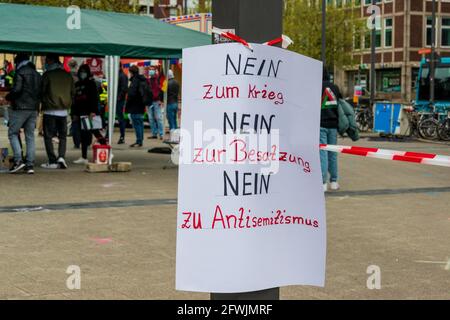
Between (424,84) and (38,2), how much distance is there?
899 inches

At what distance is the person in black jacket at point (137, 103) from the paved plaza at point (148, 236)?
20.0ft

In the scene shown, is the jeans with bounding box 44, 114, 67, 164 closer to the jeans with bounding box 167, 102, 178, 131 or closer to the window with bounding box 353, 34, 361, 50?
the jeans with bounding box 167, 102, 178, 131

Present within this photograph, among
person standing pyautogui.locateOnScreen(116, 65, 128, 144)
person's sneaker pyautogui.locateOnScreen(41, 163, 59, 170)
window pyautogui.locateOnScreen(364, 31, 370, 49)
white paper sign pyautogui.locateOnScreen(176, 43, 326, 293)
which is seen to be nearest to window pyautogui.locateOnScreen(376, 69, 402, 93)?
window pyautogui.locateOnScreen(364, 31, 370, 49)

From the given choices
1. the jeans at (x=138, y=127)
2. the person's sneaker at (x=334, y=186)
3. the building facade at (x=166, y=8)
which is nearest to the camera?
the person's sneaker at (x=334, y=186)

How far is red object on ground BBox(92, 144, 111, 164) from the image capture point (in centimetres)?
1509

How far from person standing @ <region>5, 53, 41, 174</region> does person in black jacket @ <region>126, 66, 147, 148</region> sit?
647 cm

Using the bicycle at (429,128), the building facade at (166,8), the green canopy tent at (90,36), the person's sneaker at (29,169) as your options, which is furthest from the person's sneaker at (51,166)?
the building facade at (166,8)

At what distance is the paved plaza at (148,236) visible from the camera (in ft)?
20.4

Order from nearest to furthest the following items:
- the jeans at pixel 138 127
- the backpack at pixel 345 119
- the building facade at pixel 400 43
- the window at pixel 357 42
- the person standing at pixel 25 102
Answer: the backpack at pixel 345 119
the person standing at pixel 25 102
the jeans at pixel 138 127
the window at pixel 357 42
the building facade at pixel 400 43

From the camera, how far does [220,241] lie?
154 inches

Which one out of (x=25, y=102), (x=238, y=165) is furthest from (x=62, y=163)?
(x=238, y=165)

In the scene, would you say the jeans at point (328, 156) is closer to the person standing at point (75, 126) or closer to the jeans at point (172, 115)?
the person standing at point (75, 126)

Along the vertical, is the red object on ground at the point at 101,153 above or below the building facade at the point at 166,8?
below
